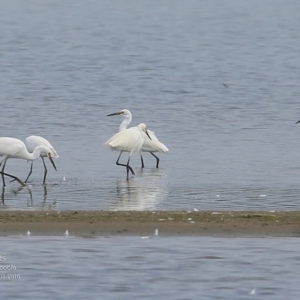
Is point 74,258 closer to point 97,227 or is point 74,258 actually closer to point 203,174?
point 97,227

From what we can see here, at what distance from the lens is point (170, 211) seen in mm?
12234

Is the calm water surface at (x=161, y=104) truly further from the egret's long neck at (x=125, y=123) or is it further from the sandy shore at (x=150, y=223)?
the sandy shore at (x=150, y=223)

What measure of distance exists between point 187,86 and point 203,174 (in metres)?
15.4

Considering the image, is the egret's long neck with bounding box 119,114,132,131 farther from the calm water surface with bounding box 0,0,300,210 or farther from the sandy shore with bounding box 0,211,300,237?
the sandy shore with bounding box 0,211,300,237

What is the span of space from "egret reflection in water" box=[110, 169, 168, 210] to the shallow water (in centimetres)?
232

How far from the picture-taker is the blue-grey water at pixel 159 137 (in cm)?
984

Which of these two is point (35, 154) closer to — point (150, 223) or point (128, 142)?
point (128, 142)

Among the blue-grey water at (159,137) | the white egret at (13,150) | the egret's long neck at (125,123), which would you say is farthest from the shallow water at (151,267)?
the egret's long neck at (125,123)

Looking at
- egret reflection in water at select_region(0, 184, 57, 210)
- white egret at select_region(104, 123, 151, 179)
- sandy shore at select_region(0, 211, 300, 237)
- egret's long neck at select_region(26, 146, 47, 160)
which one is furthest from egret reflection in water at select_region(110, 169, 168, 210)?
sandy shore at select_region(0, 211, 300, 237)

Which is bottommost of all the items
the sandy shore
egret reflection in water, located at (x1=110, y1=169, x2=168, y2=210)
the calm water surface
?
the calm water surface

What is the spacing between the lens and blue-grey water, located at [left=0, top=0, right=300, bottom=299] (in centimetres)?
984

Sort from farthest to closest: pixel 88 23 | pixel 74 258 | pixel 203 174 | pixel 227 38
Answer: pixel 88 23 → pixel 227 38 → pixel 203 174 → pixel 74 258

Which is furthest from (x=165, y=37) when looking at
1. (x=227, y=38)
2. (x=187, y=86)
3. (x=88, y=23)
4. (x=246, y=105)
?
(x=246, y=105)

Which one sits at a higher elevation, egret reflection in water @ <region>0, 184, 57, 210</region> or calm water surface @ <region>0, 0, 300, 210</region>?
egret reflection in water @ <region>0, 184, 57, 210</region>
